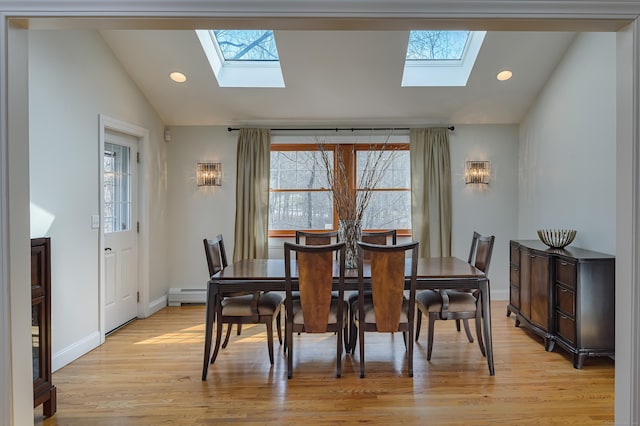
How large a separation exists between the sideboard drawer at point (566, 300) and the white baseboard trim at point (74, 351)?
4.02 metres

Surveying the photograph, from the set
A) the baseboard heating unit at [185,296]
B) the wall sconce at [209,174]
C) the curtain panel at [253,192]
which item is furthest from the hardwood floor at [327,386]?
the wall sconce at [209,174]

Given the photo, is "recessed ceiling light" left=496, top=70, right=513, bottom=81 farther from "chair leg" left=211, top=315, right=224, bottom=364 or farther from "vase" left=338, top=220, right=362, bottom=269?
"chair leg" left=211, top=315, right=224, bottom=364

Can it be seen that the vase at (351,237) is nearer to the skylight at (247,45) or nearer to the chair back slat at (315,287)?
the chair back slat at (315,287)

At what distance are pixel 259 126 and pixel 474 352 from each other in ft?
11.6

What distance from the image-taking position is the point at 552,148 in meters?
4.46

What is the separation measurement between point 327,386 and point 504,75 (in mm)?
3692

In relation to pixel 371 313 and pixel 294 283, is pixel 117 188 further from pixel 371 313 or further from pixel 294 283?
pixel 371 313

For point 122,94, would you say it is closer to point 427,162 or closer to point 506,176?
point 427,162

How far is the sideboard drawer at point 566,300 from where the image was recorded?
10.6 feet

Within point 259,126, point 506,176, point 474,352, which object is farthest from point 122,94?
point 506,176

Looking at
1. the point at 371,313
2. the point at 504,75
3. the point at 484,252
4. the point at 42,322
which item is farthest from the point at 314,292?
the point at 504,75

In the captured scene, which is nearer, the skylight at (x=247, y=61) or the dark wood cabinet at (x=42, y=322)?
the dark wood cabinet at (x=42, y=322)

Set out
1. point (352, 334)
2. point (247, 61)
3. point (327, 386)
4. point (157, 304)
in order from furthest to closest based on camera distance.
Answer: point (157, 304) → point (247, 61) → point (352, 334) → point (327, 386)

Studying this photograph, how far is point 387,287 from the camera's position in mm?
2982
